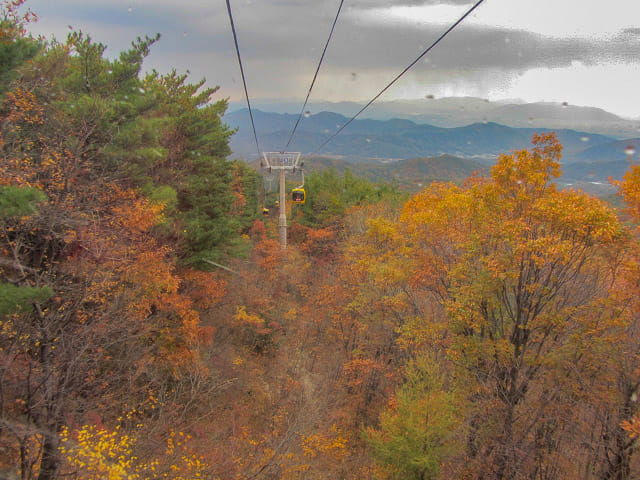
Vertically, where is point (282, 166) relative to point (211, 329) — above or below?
above

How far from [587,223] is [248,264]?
64.3ft

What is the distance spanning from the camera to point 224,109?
789 inches

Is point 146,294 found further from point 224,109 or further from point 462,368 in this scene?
point 224,109

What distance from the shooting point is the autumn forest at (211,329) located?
24.4 feet

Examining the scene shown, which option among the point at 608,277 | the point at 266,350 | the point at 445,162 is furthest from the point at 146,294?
the point at 445,162

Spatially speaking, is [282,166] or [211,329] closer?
[211,329]

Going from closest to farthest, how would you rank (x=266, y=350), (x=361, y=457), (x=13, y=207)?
1. (x=13, y=207)
2. (x=361, y=457)
3. (x=266, y=350)

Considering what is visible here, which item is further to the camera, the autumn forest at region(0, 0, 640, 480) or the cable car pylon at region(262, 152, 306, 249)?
the cable car pylon at region(262, 152, 306, 249)

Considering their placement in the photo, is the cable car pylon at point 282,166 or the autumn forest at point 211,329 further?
the cable car pylon at point 282,166

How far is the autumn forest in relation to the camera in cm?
743

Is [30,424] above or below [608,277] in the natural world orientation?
below

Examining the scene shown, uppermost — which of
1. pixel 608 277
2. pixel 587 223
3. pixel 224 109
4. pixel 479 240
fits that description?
pixel 224 109

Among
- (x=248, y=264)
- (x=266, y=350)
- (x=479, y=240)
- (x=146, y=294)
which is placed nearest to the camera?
(x=479, y=240)

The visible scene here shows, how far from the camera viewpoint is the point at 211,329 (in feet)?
50.1
